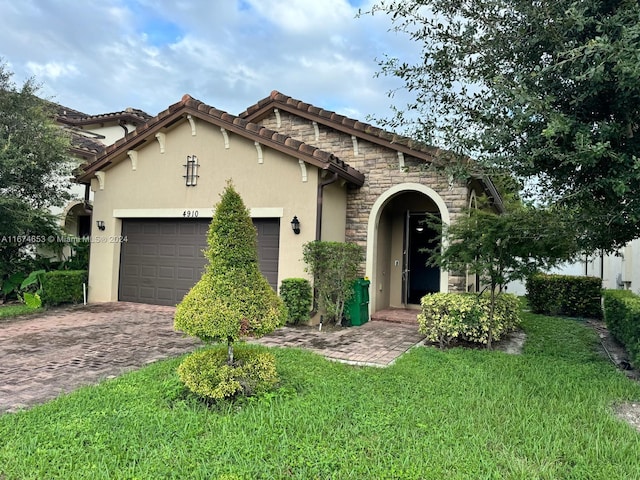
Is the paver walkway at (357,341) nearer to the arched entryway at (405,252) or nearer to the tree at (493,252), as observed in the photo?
the tree at (493,252)

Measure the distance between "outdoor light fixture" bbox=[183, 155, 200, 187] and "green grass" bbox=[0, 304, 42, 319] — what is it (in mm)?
5097

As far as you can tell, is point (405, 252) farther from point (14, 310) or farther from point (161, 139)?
point (14, 310)

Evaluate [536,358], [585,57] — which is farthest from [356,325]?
[585,57]

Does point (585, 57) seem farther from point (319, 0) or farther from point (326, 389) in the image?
point (319, 0)

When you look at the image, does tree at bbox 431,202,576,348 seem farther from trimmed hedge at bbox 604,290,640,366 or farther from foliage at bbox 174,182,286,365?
foliage at bbox 174,182,286,365

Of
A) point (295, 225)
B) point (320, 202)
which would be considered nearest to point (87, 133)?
point (295, 225)

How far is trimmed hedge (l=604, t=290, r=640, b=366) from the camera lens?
591cm

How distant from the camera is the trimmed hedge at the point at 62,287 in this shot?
35.2ft

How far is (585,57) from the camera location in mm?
3742

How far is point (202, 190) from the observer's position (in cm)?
1052

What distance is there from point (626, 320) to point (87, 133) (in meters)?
19.3

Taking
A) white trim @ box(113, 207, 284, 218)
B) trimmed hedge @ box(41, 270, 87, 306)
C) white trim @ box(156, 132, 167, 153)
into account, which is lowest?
trimmed hedge @ box(41, 270, 87, 306)

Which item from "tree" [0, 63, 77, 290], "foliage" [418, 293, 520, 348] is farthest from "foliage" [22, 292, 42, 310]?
"foliage" [418, 293, 520, 348]

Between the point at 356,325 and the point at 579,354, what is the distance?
422 cm
